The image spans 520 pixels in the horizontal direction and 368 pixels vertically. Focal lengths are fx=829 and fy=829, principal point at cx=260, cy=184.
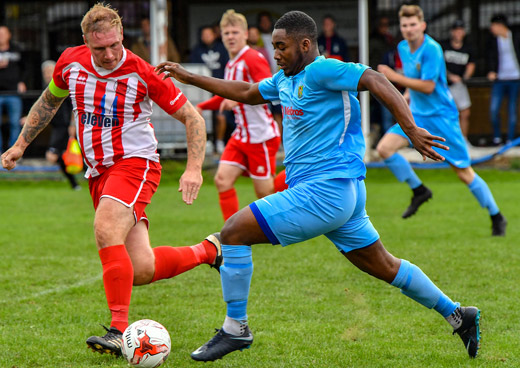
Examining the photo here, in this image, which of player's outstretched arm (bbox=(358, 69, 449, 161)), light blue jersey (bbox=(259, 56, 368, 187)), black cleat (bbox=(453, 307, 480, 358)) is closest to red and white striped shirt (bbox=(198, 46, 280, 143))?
light blue jersey (bbox=(259, 56, 368, 187))

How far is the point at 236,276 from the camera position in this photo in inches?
179

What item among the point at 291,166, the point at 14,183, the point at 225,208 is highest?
the point at 291,166

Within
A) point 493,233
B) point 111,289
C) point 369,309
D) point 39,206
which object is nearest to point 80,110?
point 111,289

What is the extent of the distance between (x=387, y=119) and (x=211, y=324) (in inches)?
426

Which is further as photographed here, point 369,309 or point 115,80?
point 369,309

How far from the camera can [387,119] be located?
1582 cm

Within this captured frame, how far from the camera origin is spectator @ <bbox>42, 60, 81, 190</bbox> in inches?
559

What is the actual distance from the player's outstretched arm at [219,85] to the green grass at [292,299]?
4.97ft

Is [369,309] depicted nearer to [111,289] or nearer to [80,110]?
[111,289]

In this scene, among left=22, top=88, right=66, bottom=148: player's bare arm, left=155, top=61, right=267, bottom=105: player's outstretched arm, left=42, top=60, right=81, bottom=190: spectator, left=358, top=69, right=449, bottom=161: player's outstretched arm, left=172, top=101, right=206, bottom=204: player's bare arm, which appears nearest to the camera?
left=358, top=69, right=449, bottom=161: player's outstretched arm

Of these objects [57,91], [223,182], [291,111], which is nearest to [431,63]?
[223,182]

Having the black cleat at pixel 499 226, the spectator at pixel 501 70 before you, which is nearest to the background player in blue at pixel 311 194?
the black cleat at pixel 499 226

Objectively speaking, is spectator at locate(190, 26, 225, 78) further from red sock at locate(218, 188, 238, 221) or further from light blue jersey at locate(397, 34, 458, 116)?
red sock at locate(218, 188, 238, 221)

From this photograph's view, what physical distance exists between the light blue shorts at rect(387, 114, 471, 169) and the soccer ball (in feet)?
15.5
